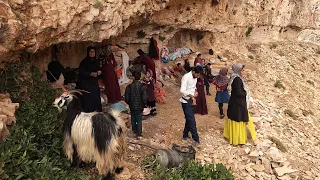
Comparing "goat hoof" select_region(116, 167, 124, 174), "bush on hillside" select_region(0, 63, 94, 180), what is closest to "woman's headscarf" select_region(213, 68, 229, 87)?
"goat hoof" select_region(116, 167, 124, 174)

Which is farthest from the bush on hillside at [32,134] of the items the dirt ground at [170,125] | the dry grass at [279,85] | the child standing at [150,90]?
the dry grass at [279,85]

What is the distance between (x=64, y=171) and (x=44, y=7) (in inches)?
95.3

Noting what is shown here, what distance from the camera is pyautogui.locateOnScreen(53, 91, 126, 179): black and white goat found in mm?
4121

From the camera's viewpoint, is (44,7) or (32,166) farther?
(44,7)

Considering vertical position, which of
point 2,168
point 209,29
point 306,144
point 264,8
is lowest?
point 306,144

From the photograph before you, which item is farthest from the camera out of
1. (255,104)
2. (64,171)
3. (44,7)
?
(255,104)

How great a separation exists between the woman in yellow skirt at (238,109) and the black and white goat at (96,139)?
2.68 metres

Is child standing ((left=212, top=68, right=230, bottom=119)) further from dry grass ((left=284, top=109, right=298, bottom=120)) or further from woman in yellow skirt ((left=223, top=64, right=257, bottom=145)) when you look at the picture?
dry grass ((left=284, top=109, right=298, bottom=120))

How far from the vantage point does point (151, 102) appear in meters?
7.55

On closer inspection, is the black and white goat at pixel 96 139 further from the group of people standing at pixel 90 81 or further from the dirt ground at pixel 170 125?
the group of people standing at pixel 90 81

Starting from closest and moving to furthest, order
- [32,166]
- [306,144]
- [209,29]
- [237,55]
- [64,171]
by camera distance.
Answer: [32,166] → [64,171] → [306,144] → [209,29] → [237,55]

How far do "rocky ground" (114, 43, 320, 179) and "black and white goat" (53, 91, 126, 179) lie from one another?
22.9 inches

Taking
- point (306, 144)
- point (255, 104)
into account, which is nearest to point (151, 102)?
point (255, 104)

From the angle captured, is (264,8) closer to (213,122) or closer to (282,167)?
(213,122)
